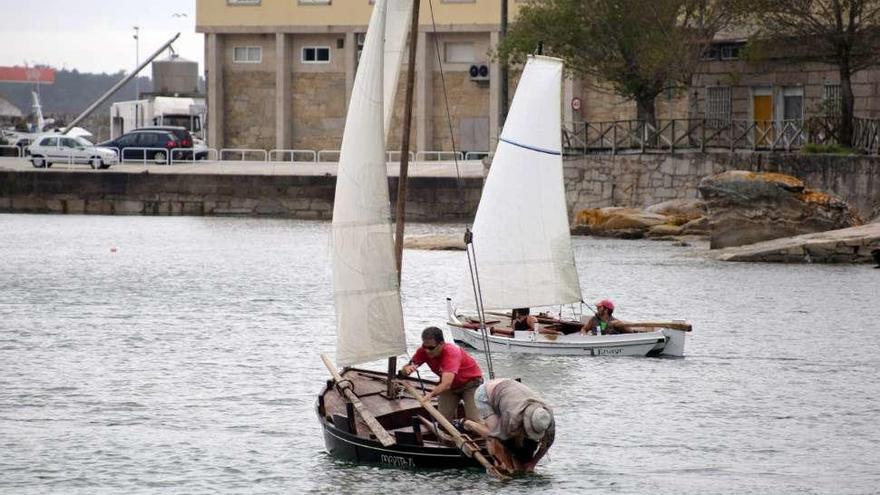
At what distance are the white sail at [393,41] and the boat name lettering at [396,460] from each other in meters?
4.57

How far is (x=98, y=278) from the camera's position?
172 feet

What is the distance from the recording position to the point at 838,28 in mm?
58469

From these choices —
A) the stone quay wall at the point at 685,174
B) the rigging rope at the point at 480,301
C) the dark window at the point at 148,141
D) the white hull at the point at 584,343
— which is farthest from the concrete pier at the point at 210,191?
the rigging rope at the point at 480,301

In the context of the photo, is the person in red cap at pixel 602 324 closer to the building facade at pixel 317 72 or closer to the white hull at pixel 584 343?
the white hull at pixel 584 343

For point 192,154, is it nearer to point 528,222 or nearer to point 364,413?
point 528,222

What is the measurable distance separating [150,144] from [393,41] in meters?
62.7

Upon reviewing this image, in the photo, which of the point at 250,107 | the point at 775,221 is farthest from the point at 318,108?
the point at 775,221

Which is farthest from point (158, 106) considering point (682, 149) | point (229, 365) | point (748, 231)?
point (229, 365)

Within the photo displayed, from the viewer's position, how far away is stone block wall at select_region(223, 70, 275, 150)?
9031 cm

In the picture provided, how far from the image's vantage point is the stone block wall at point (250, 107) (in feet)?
296

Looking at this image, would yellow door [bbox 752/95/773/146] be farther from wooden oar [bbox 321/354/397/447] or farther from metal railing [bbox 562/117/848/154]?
wooden oar [bbox 321/354/397/447]

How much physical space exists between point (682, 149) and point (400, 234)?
39608mm

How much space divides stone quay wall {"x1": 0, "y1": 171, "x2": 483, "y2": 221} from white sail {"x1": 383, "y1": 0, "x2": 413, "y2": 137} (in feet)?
162

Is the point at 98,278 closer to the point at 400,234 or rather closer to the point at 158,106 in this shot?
the point at 400,234
